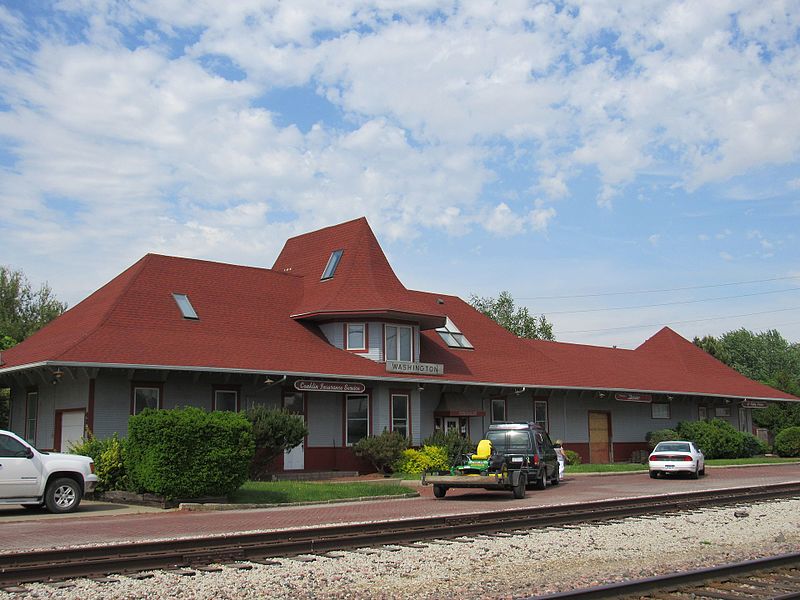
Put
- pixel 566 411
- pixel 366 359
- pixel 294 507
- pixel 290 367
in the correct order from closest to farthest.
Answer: pixel 294 507 → pixel 290 367 → pixel 366 359 → pixel 566 411

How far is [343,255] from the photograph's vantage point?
36375 mm

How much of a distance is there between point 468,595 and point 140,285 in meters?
23.7

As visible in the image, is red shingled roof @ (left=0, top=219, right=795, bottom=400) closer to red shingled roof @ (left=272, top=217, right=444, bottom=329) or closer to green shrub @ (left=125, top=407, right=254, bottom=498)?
red shingled roof @ (left=272, top=217, right=444, bottom=329)

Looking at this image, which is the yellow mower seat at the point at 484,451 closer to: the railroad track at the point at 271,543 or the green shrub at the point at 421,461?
the railroad track at the point at 271,543

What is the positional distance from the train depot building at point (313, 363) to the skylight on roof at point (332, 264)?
3.1 inches

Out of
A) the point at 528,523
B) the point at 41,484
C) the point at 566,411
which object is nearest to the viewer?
the point at 528,523

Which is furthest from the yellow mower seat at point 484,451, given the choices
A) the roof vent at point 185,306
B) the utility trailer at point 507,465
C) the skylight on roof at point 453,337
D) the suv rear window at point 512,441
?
the skylight on roof at point 453,337

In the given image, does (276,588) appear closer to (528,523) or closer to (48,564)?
(48,564)

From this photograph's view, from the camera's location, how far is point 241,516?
18.3m

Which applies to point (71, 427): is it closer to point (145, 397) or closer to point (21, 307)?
point (145, 397)

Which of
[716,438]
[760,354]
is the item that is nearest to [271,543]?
[716,438]

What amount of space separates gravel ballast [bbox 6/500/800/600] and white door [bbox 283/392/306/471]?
51.7 ft

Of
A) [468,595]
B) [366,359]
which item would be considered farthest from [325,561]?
[366,359]

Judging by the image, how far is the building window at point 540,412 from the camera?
39.5 metres
